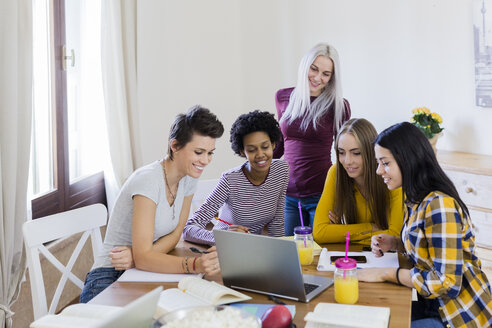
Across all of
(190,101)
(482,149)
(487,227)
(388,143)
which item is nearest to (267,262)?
(388,143)

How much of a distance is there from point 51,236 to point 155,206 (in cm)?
41

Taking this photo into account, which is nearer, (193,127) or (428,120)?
(193,127)

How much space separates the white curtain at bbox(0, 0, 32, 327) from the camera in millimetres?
2373

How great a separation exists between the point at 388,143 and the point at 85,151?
7.64 ft

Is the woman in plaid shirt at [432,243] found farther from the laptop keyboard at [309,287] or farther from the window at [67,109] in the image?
the window at [67,109]

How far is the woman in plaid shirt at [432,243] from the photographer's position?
1.64 m

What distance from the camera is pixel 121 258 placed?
1.94m

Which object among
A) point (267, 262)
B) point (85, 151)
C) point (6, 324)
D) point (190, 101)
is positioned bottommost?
point (6, 324)

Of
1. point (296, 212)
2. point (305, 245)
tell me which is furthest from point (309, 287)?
point (296, 212)

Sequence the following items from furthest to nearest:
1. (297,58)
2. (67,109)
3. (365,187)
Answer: (297,58) → (67,109) → (365,187)

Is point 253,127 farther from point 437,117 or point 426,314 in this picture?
point 437,117

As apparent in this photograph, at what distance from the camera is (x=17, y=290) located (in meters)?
2.49

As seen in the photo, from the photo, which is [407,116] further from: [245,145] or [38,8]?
[38,8]

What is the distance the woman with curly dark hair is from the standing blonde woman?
315 mm
